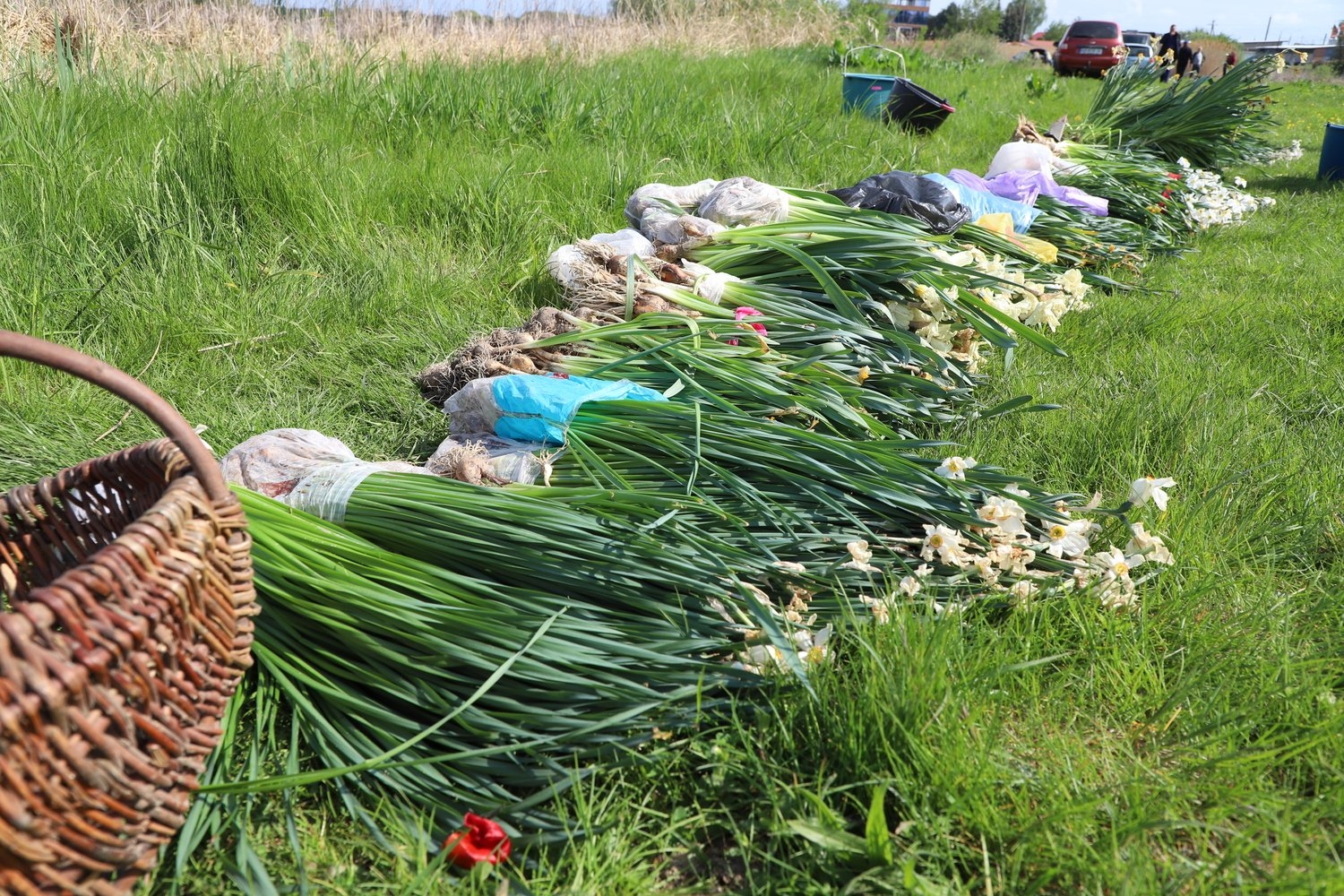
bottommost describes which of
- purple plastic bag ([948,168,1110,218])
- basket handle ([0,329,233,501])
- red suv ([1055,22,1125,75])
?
basket handle ([0,329,233,501])

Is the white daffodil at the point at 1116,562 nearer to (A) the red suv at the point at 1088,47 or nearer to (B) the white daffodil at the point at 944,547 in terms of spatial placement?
(B) the white daffodil at the point at 944,547

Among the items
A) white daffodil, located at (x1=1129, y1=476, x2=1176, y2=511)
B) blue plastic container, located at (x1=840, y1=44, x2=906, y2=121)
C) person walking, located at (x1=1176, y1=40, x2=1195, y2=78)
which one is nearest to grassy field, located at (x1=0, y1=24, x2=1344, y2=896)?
white daffodil, located at (x1=1129, y1=476, x2=1176, y2=511)

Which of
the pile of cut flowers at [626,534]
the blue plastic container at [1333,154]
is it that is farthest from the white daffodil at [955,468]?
the blue plastic container at [1333,154]

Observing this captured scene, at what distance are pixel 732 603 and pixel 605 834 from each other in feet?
1.44

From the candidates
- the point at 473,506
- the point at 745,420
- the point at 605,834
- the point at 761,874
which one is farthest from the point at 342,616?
the point at 745,420

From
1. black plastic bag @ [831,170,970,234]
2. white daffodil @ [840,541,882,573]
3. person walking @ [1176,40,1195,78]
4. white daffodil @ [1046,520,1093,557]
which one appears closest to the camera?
white daffodil @ [840,541,882,573]

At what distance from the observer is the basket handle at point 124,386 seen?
3.38 feet

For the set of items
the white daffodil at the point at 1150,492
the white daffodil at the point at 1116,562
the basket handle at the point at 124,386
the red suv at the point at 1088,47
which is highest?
the red suv at the point at 1088,47

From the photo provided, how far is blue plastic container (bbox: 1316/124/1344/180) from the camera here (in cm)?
618

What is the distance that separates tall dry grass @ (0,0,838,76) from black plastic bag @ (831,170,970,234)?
9.72 ft

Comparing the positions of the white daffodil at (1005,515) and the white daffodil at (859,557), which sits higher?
the white daffodil at (1005,515)

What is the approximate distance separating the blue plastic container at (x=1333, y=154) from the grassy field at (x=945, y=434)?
134cm

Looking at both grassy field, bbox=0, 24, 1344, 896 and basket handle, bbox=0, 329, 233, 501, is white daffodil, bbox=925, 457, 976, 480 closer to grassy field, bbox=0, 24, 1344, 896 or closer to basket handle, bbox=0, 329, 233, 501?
grassy field, bbox=0, 24, 1344, 896

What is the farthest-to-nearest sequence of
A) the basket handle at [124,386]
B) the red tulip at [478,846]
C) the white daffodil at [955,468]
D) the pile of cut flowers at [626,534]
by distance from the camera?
the white daffodil at [955,468] → the pile of cut flowers at [626,534] → the red tulip at [478,846] → the basket handle at [124,386]
